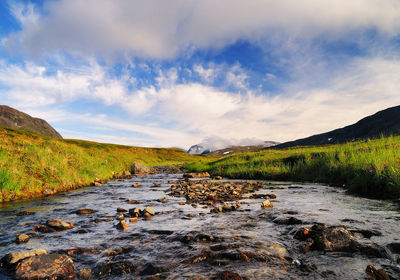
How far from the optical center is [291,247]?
3.94 meters

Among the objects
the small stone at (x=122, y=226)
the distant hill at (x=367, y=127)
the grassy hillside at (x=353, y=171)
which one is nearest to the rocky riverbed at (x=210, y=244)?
the small stone at (x=122, y=226)

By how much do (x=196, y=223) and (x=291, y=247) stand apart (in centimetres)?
270

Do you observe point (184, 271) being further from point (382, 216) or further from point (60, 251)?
point (382, 216)

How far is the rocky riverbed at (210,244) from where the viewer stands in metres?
3.19

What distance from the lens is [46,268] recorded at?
325cm

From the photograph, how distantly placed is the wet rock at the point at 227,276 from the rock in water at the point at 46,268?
2263 mm

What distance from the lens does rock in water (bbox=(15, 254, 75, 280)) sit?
10.3 ft

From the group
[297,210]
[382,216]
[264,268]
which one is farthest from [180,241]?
[382,216]

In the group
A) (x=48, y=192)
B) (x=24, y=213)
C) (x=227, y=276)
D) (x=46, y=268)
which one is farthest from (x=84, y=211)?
(x=227, y=276)

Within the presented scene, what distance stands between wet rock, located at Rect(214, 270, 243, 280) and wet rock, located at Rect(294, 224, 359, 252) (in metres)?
1.62

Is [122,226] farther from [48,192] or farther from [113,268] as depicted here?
[48,192]

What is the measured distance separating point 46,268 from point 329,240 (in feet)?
16.0

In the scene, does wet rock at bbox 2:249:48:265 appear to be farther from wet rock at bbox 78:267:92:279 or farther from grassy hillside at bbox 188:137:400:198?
grassy hillside at bbox 188:137:400:198

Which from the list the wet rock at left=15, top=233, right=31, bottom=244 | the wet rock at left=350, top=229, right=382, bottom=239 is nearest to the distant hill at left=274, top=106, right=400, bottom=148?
the wet rock at left=350, top=229, right=382, bottom=239
